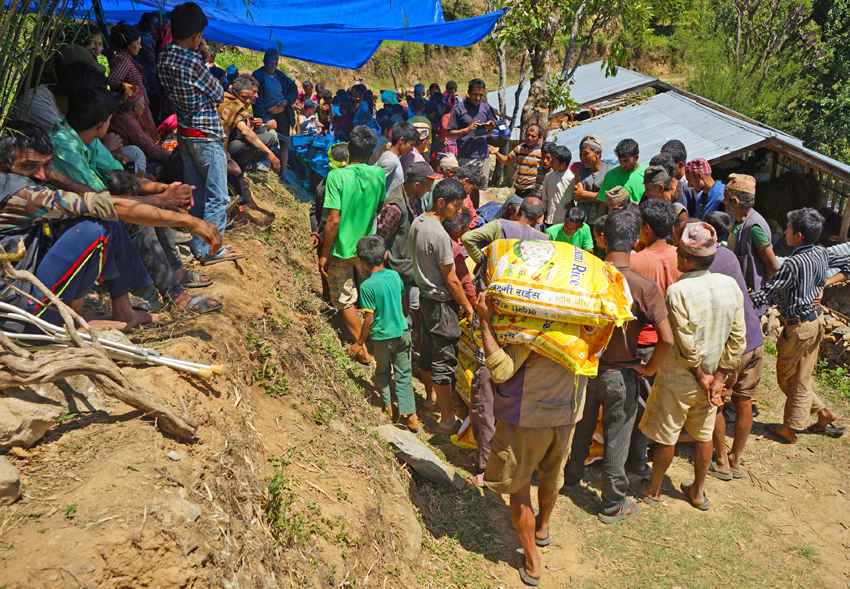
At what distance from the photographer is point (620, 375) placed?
4336 mm

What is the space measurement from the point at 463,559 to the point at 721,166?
31.6ft

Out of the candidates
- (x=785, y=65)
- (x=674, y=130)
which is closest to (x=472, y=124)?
(x=674, y=130)

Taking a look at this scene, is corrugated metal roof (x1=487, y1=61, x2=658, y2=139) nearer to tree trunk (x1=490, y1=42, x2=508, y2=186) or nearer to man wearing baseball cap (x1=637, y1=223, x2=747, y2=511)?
tree trunk (x1=490, y1=42, x2=508, y2=186)

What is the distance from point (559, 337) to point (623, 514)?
215 cm

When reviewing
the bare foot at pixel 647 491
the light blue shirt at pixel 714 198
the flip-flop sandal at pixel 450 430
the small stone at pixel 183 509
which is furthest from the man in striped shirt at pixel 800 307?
the small stone at pixel 183 509

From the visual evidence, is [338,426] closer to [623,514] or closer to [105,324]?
[105,324]

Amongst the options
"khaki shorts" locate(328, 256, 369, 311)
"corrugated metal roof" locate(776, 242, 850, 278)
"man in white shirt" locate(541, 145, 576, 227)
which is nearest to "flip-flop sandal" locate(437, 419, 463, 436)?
"khaki shorts" locate(328, 256, 369, 311)

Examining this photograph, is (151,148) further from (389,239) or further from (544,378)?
(544,378)

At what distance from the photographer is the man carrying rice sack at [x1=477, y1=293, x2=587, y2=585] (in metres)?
3.45

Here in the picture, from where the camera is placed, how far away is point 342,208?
18.0 ft

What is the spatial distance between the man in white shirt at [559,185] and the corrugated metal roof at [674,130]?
7.19 feet

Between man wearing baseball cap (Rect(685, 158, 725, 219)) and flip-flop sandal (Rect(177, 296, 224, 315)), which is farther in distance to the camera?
man wearing baseball cap (Rect(685, 158, 725, 219))

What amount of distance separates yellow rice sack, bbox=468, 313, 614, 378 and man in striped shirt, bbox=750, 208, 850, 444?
2655 millimetres

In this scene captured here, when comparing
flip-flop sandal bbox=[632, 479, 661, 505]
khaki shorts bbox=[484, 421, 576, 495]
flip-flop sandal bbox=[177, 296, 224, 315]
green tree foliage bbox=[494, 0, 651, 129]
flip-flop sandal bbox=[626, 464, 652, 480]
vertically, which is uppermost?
green tree foliage bbox=[494, 0, 651, 129]
